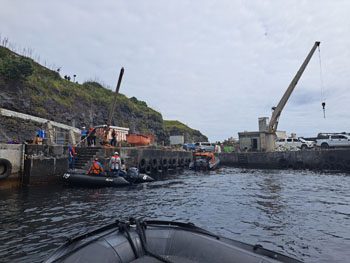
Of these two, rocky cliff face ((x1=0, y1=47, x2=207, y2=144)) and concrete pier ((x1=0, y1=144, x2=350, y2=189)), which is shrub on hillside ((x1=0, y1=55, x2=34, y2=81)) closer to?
rocky cliff face ((x1=0, y1=47, x2=207, y2=144))

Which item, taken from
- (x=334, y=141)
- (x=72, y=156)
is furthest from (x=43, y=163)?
(x=334, y=141)

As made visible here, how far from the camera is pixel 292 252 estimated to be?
5.30 meters

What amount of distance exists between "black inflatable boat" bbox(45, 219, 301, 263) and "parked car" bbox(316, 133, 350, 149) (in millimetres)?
32701

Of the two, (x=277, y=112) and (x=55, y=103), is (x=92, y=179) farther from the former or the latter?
(x=277, y=112)

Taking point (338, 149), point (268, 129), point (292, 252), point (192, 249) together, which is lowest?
point (292, 252)

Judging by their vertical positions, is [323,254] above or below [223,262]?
below

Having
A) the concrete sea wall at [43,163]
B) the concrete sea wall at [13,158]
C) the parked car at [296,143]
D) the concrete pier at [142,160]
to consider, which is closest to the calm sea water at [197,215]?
the concrete sea wall at [43,163]

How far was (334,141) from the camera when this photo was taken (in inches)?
1156

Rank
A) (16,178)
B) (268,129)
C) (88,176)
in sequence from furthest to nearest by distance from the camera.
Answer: (268,129) < (88,176) < (16,178)

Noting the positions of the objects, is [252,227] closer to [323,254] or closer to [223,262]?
[323,254]

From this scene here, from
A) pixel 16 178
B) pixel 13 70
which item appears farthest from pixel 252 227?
pixel 13 70

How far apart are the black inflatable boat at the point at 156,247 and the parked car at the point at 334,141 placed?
3270cm

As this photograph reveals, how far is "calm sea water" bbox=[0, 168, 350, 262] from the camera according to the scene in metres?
5.52

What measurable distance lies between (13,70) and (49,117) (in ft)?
24.2
